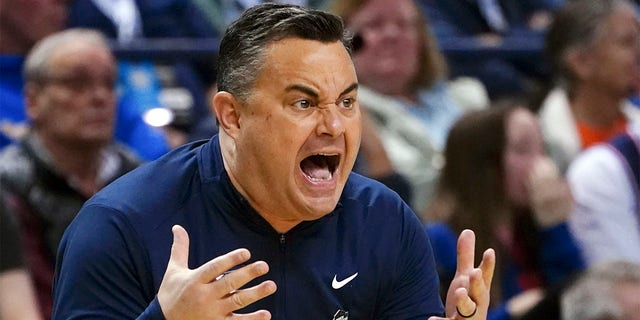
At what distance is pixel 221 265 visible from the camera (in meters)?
2.14

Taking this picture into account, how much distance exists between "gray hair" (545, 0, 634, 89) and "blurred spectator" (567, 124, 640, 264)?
59 cm

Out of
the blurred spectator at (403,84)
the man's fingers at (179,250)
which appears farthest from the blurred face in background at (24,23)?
the man's fingers at (179,250)

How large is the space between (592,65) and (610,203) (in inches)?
29.4

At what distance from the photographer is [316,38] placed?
95.2 inches

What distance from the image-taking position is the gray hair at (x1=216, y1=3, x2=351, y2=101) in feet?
7.89

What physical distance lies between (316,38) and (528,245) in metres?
2.31

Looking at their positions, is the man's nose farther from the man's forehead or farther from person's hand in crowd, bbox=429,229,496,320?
person's hand in crowd, bbox=429,229,496,320

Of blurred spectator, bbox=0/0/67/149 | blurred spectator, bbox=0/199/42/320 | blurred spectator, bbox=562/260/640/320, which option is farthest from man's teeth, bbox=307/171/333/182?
blurred spectator, bbox=0/0/67/149

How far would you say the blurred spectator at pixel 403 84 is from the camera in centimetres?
484

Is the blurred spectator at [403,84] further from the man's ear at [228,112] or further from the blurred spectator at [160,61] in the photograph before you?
the man's ear at [228,112]

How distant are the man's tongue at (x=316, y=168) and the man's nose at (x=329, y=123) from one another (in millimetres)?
80

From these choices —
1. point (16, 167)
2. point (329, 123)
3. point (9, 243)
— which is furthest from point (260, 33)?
point (16, 167)

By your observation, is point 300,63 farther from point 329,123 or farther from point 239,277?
point 239,277

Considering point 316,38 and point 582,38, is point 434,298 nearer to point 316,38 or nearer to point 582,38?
point 316,38
